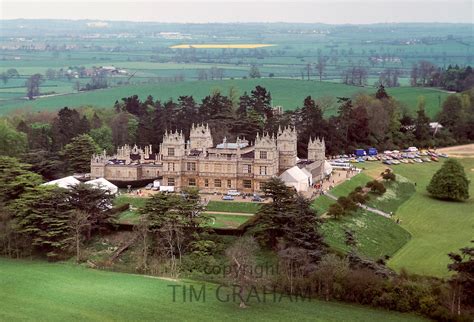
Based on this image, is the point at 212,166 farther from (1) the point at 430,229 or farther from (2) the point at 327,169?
(1) the point at 430,229

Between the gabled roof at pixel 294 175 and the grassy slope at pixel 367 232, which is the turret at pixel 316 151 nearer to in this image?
the gabled roof at pixel 294 175

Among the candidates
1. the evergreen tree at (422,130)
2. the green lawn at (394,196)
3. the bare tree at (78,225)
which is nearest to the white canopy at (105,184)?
the bare tree at (78,225)

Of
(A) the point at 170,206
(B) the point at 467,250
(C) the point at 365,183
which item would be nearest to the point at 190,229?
(A) the point at 170,206

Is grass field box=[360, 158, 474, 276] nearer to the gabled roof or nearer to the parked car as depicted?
the gabled roof

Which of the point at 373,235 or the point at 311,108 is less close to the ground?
the point at 311,108

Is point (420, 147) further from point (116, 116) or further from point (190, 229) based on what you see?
point (190, 229)

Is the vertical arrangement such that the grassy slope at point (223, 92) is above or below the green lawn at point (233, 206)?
above
